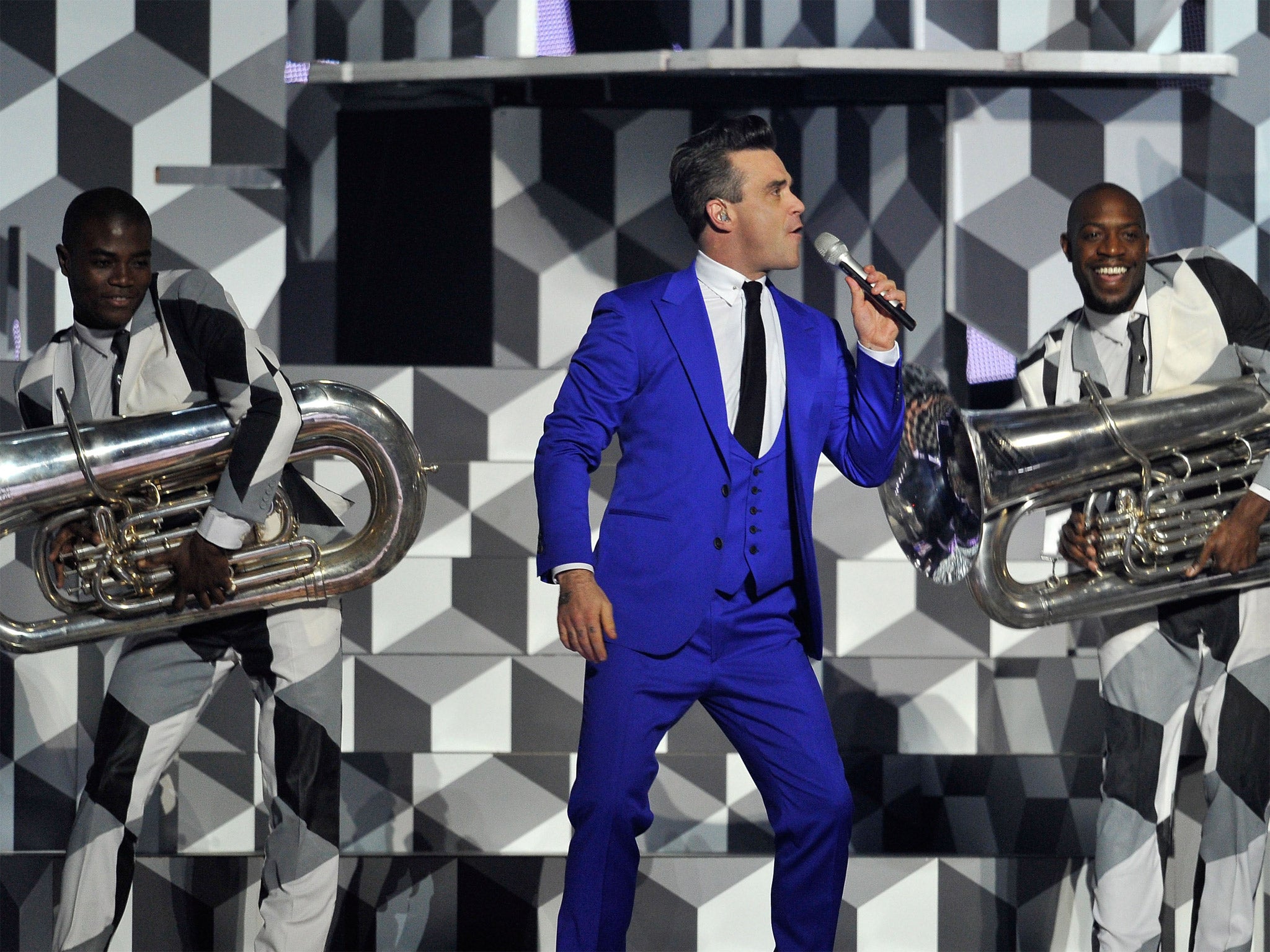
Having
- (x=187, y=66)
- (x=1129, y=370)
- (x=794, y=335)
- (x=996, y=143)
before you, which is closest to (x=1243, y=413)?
(x=1129, y=370)

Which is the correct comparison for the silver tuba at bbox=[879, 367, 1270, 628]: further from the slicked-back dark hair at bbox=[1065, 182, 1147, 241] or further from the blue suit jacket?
the slicked-back dark hair at bbox=[1065, 182, 1147, 241]

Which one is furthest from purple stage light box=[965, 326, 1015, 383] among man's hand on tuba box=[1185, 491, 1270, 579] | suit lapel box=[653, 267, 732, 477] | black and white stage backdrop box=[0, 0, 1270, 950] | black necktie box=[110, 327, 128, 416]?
black necktie box=[110, 327, 128, 416]

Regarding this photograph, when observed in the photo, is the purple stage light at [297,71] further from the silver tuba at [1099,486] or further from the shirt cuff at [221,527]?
the silver tuba at [1099,486]

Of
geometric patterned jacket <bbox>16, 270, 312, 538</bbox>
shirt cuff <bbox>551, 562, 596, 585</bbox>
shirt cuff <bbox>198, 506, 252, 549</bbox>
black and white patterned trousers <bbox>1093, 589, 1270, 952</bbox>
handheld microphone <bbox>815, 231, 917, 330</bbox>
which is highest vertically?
handheld microphone <bbox>815, 231, 917, 330</bbox>

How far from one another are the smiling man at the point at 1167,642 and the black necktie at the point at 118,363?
6.98ft

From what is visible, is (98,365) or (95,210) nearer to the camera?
(95,210)

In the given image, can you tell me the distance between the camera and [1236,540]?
3438 mm

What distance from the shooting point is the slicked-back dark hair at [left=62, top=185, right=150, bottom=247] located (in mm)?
3334

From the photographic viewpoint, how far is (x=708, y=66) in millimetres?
5773

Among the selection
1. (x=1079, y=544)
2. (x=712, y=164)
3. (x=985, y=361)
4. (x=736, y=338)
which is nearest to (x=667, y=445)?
(x=736, y=338)

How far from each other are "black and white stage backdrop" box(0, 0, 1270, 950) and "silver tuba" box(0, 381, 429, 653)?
796mm

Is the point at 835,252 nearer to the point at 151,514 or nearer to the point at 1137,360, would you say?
the point at 1137,360

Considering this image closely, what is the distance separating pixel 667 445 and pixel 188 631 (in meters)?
1.19

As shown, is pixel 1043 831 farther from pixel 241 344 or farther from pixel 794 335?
pixel 241 344
